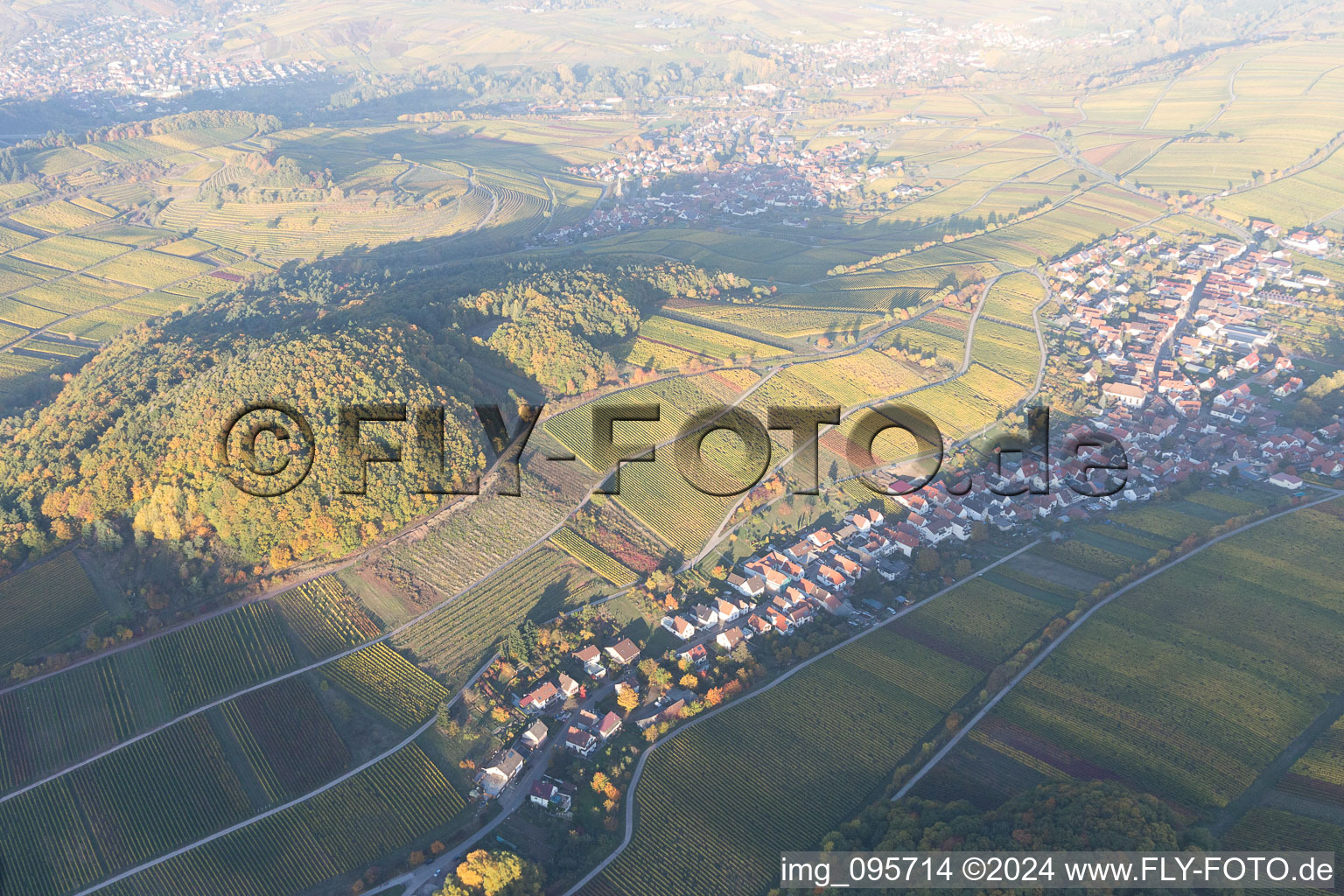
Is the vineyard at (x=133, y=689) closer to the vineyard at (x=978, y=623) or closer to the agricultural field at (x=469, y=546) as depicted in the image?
the agricultural field at (x=469, y=546)

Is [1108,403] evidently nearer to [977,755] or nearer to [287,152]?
[977,755]

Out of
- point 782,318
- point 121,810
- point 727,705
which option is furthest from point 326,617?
point 782,318

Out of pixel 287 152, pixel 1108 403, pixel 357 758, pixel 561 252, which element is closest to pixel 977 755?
pixel 357 758

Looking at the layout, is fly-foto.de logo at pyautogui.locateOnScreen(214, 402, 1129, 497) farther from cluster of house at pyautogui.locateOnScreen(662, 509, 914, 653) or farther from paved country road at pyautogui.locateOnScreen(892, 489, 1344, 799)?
paved country road at pyautogui.locateOnScreen(892, 489, 1344, 799)

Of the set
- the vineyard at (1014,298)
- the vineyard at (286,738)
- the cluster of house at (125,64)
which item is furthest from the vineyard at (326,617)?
the cluster of house at (125,64)

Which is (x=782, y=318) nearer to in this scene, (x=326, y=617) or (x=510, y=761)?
(x=326, y=617)

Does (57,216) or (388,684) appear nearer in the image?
(388,684)
